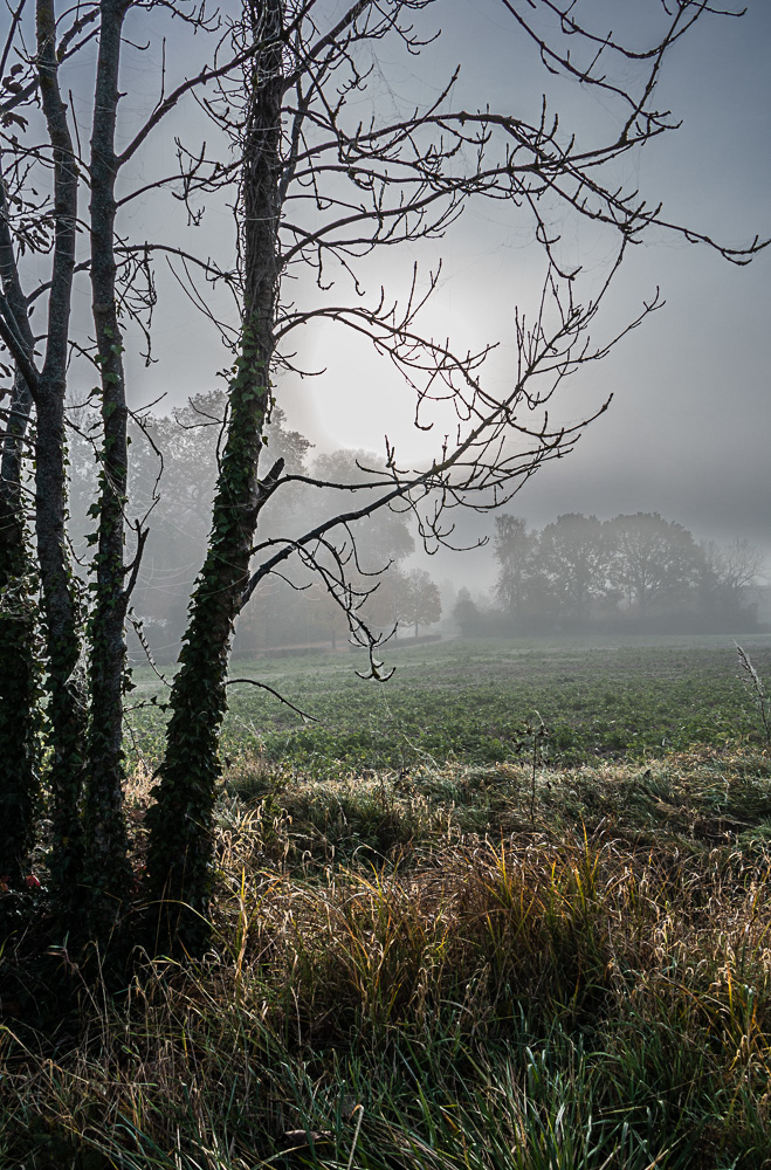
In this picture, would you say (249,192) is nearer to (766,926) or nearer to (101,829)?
(101,829)

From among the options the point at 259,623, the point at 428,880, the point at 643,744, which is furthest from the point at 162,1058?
the point at 259,623

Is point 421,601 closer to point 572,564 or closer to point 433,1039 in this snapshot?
point 572,564

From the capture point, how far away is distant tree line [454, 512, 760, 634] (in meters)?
61.4

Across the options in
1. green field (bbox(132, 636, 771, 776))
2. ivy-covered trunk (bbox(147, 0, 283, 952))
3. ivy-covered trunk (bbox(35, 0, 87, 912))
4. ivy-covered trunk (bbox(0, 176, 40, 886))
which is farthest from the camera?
green field (bbox(132, 636, 771, 776))

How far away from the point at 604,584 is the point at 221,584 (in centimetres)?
6462

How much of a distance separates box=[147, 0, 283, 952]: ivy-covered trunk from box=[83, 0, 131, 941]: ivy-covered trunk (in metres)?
0.25

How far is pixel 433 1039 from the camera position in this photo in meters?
2.41

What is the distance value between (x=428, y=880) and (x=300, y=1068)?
1647 mm

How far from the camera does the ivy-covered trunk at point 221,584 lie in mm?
3227

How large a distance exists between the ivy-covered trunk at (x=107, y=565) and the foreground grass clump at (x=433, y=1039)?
55cm

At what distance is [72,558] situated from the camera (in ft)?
12.3

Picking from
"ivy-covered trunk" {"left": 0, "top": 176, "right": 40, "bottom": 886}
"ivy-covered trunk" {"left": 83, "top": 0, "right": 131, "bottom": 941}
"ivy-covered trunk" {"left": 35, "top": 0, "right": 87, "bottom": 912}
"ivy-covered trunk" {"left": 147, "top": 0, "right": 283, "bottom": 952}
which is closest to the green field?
"ivy-covered trunk" {"left": 147, "top": 0, "right": 283, "bottom": 952}

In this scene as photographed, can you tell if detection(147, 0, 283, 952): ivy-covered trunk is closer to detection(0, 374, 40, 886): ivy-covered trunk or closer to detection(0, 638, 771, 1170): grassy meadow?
detection(0, 638, 771, 1170): grassy meadow

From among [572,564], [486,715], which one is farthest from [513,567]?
[486,715]
